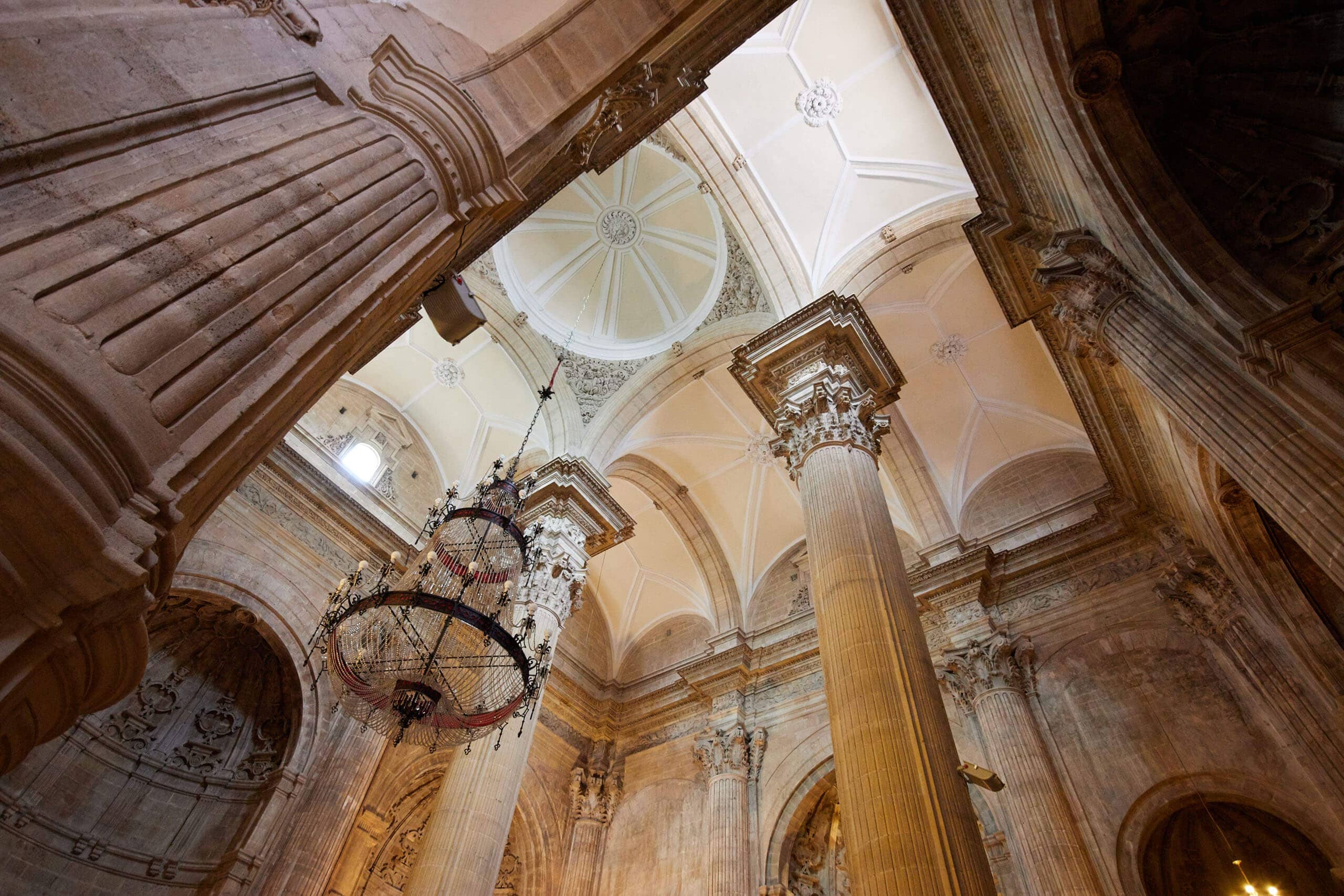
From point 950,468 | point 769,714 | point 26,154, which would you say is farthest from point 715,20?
point 769,714

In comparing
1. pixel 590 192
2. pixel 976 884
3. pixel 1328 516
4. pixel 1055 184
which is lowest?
pixel 976 884

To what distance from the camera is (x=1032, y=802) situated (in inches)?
307

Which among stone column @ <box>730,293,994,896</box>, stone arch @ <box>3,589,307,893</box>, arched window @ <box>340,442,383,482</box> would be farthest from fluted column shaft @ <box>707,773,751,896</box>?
arched window @ <box>340,442,383,482</box>

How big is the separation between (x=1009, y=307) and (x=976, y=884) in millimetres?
6168

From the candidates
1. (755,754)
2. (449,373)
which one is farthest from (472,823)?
(449,373)

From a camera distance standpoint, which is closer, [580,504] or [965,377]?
[580,504]

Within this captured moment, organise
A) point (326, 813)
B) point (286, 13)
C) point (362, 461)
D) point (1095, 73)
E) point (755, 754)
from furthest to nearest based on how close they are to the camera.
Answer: point (362, 461) < point (755, 754) < point (326, 813) < point (1095, 73) < point (286, 13)

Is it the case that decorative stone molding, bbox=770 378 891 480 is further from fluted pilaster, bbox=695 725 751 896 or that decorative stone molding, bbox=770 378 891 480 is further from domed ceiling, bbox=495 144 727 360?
fluted pilaster, bbox=695 725 751 896

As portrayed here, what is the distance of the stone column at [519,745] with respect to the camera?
6.18 m

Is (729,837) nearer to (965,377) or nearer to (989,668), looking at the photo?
(989,668)

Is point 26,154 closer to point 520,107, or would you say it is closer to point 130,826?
point 520,107

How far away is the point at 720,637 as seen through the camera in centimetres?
1251

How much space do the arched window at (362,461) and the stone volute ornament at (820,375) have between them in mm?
6880

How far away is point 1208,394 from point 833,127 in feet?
24.6
